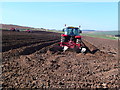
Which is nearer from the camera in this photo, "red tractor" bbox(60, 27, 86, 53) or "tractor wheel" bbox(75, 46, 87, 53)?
"tractor wheel" bbox(75, 46, 87, 53)

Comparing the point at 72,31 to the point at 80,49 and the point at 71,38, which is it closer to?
the point at 71,38

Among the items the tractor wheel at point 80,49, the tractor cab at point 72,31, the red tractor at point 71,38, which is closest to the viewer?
the tractor wheel at point 80,49

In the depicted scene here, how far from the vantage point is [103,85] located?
568 centimetres

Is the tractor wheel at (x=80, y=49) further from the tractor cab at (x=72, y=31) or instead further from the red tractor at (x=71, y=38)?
the tractor cab at (x=72, y=31)

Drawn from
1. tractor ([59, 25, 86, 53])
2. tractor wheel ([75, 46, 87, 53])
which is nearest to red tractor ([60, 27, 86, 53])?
tractor ([59, 25, 86, 53])

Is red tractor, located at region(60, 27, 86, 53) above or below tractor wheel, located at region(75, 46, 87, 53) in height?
above

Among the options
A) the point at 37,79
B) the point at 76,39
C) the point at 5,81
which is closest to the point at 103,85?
the point at 37,79

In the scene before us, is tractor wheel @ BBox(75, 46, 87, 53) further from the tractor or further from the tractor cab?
the tractor cab

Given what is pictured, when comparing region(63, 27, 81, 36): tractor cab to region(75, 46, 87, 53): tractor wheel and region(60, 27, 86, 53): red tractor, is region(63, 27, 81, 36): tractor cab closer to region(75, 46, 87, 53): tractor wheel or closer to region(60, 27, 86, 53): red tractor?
region(60, 27, 86, 53): red tractor

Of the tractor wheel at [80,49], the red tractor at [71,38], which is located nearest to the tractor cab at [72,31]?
the red tractor at [71,38]

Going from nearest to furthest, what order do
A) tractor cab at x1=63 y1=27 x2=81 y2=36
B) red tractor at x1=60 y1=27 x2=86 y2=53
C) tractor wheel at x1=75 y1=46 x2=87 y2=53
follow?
1. tractor wheel at x1=75 y1=46 x2=87 y2=53
2. red tractor at x1=60 y1=27 x2=86 y2=53
3. tractor cab at x1=63 y1=27 x2=81 y2=36

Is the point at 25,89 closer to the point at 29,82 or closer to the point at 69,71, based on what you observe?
the point at 29,82

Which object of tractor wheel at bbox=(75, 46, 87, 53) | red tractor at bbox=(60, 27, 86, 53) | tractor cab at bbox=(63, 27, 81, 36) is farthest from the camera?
tractor cab at bbox=(63, 27, 81, 36)

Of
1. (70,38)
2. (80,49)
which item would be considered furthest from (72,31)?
(80,49)
